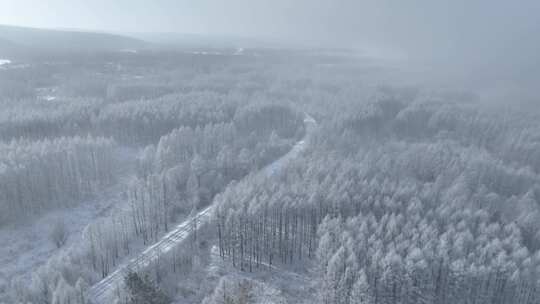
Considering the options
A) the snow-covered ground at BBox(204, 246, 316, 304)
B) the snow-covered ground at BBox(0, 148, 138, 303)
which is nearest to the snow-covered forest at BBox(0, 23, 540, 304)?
the snow-covered ground at BBox(204, 246, 316, 304)

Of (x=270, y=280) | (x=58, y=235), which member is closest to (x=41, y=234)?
(x=58, y=235)

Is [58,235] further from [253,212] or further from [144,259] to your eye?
[253,212]

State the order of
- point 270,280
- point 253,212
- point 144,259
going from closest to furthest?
point 270,280, point 253,212, point 144,259

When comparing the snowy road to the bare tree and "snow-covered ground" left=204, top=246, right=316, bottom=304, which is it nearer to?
"snow-covered ground" left=204, top=246, right=316, bottom=304

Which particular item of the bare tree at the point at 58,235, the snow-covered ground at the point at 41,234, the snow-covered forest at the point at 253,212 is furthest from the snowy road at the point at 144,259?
the bare tree at the point at 58,235

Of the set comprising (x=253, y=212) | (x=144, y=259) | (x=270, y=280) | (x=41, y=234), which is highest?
(x=253, y=212)

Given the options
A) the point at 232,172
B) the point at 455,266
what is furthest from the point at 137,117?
the point at 455,266

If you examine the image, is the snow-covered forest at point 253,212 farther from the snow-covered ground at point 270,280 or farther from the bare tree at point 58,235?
the bare tree at point 58,235

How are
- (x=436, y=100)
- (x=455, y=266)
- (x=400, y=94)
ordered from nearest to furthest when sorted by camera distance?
(x=455, y=266), (x=436, y=100), (x=400, y=94)

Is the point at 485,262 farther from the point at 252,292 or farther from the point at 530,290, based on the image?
Result: the point at 252,292
